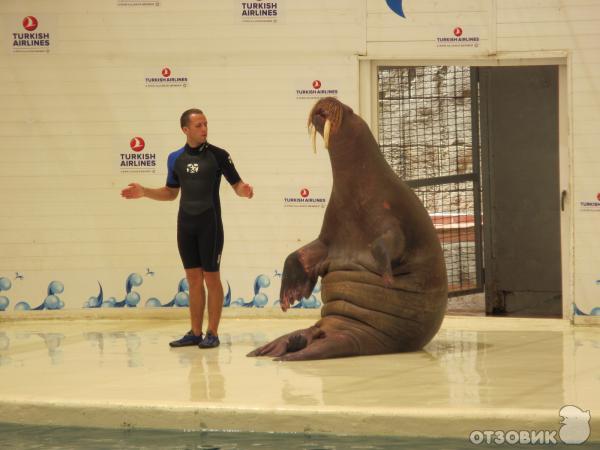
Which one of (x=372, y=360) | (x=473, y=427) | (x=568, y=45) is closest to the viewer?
(x=473, y=427)

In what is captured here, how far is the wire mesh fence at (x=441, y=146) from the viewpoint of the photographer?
34.5ft

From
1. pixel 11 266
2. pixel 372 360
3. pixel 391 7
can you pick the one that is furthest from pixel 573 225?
pixel 11 266

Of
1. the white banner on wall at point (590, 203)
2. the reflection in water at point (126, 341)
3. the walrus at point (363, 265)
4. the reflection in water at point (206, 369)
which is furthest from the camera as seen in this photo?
the white banner on wall at point (590, 203)

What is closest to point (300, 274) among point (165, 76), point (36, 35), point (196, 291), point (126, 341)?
point (196, 291)

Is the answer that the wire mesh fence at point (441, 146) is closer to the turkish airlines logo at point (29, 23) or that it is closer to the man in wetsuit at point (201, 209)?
the turkish airlines logo at point (29, 23)

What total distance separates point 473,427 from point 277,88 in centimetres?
480

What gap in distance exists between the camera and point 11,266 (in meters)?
8.96

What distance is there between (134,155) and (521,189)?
13.6ft

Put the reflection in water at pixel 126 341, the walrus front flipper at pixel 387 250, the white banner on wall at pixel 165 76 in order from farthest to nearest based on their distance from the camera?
the white banner on wall at pixel 165 76 → the reflection in water at pixel 126 341 → the walrus front flipper at pixel 387 250

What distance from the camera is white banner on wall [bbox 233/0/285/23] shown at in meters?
8.79

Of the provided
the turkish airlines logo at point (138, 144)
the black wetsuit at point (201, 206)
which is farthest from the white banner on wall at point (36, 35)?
the black wetsuit at point (201, 206)

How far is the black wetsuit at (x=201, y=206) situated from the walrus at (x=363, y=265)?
1.92 ft

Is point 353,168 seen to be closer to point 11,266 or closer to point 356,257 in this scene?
point 356,257

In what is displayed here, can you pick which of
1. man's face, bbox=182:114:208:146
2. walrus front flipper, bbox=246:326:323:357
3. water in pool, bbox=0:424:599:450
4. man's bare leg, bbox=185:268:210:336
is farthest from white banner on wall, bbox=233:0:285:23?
water in pool, bbox=0:424:599:450
